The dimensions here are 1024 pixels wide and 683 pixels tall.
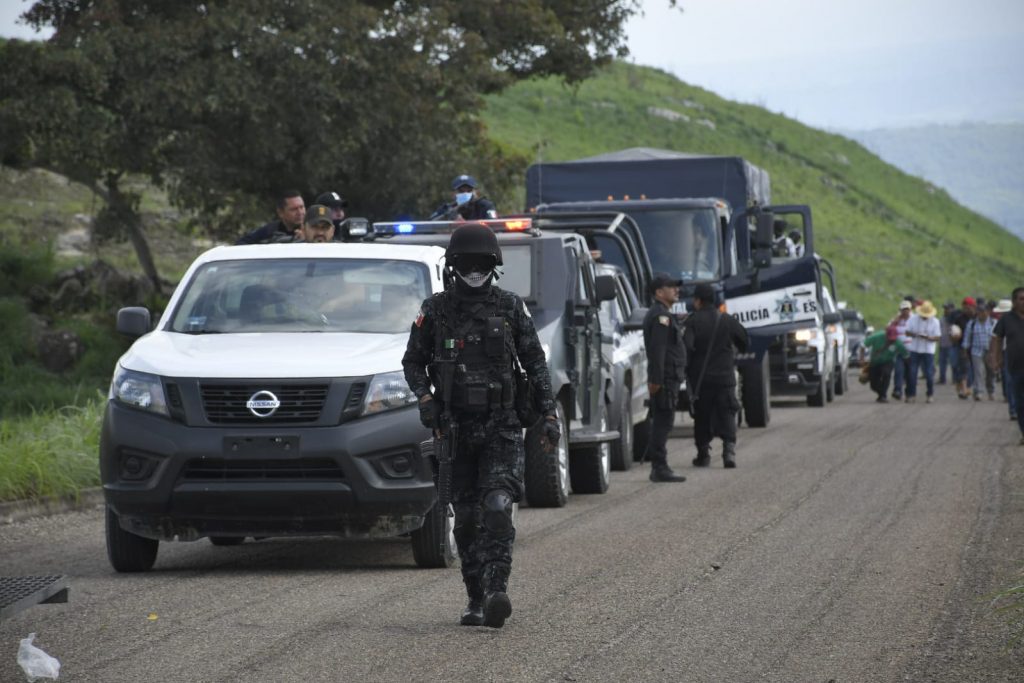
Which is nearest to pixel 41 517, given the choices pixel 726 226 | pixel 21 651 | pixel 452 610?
pixel 452 610

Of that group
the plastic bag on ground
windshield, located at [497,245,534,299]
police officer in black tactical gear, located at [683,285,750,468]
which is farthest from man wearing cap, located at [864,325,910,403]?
the plastic bag on ground

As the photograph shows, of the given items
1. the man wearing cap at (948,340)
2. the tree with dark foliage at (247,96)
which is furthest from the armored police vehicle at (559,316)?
the man wearing cap at (948,340)

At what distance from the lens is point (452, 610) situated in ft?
28.5

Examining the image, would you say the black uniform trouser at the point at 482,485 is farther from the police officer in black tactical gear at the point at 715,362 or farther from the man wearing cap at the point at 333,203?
the police officer in black tactical gear at the point at 715,362

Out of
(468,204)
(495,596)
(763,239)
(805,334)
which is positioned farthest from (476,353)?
(805,334)

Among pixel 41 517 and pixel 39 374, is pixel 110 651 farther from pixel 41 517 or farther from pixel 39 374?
pixel 39 374

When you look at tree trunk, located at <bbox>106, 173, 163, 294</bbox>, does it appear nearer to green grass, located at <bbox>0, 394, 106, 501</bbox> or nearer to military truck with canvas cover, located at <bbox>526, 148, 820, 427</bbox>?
military truck with canvas cover, located at <bbox>526, 148, 820, 427</bbox>

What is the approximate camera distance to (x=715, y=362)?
17.6 m

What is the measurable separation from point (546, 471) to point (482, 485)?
527 cm

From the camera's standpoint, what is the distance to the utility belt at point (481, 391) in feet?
26.7

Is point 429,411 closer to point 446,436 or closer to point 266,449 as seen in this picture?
point 446,436

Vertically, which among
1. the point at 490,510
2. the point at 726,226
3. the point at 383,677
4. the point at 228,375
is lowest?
the point at 383,677

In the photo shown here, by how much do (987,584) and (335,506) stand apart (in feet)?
11.9

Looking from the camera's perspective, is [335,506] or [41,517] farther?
[41,517]
